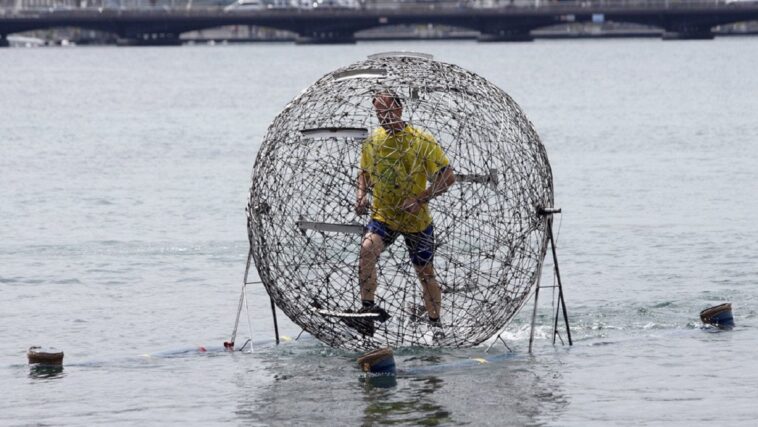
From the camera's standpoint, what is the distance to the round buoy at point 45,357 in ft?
44.7

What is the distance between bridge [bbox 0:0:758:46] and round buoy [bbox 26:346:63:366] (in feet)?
408

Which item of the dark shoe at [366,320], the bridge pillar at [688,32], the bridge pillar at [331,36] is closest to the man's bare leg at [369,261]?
the dark shoe at [366,320]

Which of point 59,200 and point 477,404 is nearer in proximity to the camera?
point 477,404

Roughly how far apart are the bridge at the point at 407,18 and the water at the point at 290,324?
306 ft

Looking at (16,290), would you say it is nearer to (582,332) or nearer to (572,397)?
(582,332)

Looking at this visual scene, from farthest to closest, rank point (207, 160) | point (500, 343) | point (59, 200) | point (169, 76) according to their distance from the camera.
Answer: point (169, 76) < point (207, 160) < point (59, 200) < point (500, 343)

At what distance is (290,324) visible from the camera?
1574cm

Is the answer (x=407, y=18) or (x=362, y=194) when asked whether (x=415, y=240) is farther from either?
(x=407, y=18)

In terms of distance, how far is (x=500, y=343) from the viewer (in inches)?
567

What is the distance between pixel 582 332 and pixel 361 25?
12999 cm

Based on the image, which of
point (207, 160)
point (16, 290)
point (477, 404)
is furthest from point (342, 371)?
point (207, 160)

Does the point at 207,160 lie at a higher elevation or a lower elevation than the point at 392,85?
lower

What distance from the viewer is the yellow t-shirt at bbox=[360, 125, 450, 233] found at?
12.8 metres

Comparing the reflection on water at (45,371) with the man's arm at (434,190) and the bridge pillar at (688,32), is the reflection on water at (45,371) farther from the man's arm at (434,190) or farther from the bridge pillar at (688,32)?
the bridge pillar at (688,32)
